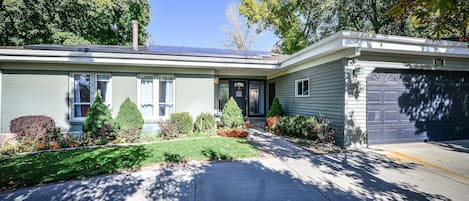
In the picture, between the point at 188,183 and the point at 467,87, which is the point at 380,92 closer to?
the point at 467,87

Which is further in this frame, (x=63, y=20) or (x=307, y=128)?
(x=63, y=20)

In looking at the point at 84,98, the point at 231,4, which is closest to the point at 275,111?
the point at 84,98

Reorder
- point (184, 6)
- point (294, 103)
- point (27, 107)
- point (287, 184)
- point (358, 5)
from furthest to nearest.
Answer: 1. point (184, 6)
2. point (358, 5)
3. point (294, 103)
4. point (27, 107)
5. point (287, 184)

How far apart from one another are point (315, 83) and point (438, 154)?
11.9ft

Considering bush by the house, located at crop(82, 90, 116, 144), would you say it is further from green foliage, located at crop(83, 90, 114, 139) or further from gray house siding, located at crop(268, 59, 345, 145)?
gray house siding, located at crop(268, 59, 345, 145)

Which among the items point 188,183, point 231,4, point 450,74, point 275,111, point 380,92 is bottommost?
point 188,183

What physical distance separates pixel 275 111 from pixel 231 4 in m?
16.2

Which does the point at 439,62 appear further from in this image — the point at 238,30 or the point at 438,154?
the point at 238,30

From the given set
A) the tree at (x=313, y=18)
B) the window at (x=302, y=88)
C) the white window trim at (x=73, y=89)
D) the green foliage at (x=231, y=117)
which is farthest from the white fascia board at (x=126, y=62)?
the tree at (x=313, y=18)

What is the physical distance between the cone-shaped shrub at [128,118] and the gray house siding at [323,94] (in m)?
5.88

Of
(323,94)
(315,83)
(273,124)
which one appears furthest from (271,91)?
(323,94)

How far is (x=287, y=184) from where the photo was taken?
3.78 metres

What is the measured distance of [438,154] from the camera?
5.56m

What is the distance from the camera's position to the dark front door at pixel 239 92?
13.2 metres
